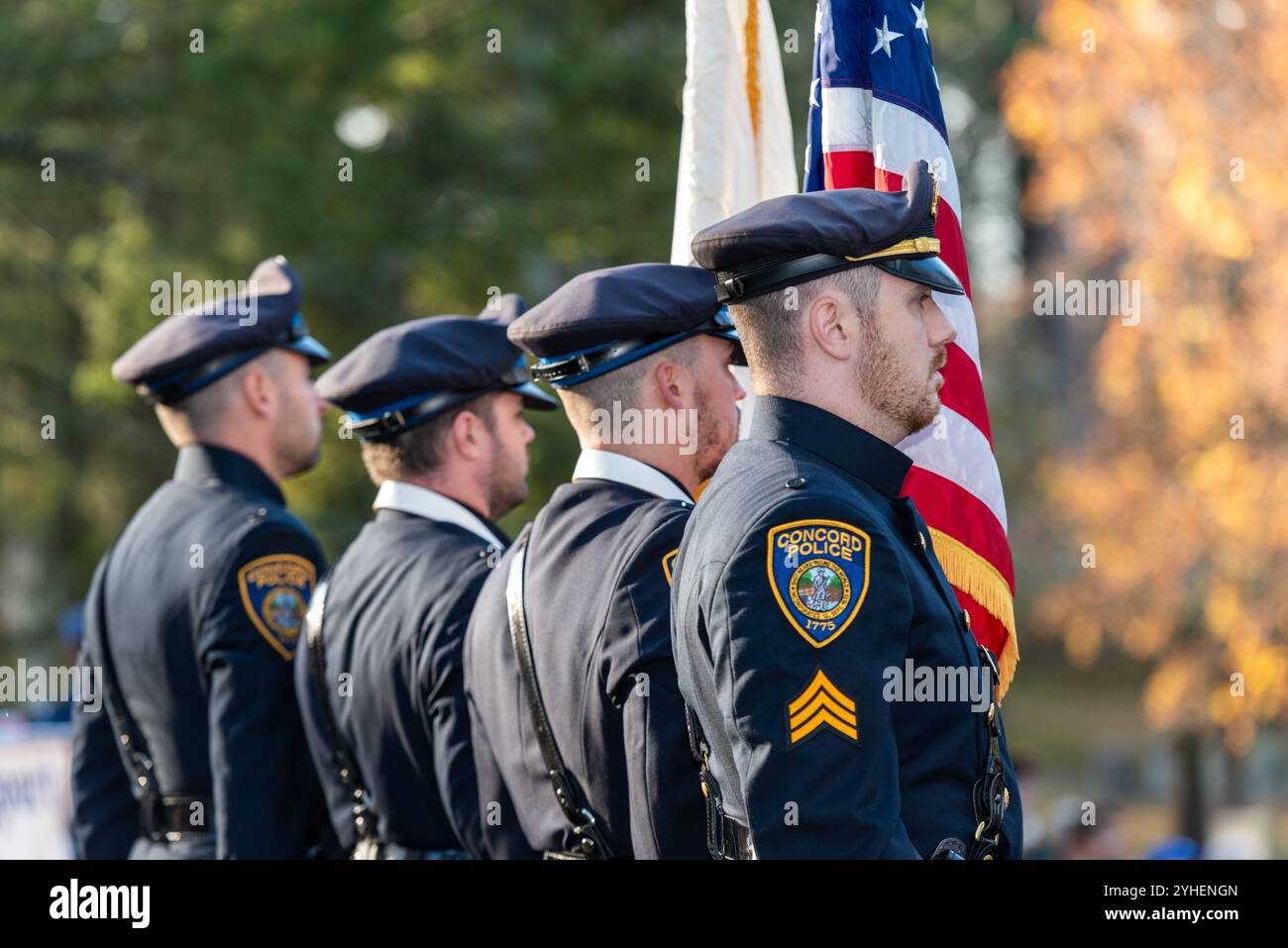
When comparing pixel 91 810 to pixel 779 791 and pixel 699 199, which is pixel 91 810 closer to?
pixel 699 199

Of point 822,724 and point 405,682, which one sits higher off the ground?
point 405,682

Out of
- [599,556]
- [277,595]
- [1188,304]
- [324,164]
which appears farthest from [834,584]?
[1188,304]

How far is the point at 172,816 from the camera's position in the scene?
4637mm

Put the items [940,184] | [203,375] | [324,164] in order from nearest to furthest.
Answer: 1. [940,184]
2. [203,375]
3. [324,164]

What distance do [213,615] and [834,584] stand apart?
243 cm

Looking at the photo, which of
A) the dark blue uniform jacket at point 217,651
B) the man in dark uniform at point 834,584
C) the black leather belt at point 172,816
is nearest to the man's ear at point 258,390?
the dark blue uniform jacket at point 217,651

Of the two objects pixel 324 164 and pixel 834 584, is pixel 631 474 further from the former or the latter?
pixel 324 164

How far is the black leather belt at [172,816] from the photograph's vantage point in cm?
459

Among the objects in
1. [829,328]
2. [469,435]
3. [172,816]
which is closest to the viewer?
[829,328]

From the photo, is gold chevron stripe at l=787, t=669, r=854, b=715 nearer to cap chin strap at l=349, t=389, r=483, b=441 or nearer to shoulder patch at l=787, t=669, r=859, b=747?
shoulder patch at l=787, t=669, r=859, b=747

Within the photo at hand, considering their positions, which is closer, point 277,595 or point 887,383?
point 887,383

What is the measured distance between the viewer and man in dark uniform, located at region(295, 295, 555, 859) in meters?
4.01
